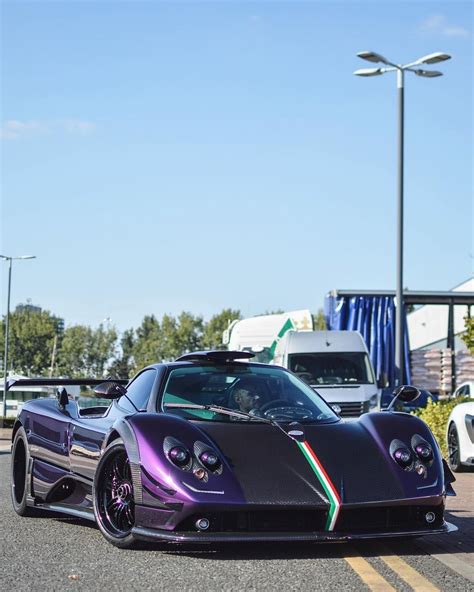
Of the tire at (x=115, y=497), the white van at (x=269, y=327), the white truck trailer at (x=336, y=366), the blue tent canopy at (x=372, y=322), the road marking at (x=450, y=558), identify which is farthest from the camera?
the white van at (x=269, y=327)

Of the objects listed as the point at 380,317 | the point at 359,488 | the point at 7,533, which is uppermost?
the point at 380,317

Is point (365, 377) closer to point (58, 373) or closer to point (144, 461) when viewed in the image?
point (144, 461)

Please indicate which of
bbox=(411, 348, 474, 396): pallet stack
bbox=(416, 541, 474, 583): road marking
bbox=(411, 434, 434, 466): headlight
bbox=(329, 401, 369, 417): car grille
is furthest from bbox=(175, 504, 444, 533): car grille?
bbox=(411, 348, 474, 396): pallet stack

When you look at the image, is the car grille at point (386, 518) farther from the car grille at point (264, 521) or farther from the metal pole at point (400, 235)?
the metal pole at point (400, 235)

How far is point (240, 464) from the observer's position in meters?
6.66

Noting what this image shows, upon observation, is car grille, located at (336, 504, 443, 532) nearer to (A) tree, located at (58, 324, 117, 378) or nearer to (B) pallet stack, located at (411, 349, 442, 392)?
(B) pallet stack, located at (411, 349, 442, 392)

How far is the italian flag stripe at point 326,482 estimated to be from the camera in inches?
255

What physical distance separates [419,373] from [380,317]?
201 inches

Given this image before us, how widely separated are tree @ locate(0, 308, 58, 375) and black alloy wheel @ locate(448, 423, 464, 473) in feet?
281

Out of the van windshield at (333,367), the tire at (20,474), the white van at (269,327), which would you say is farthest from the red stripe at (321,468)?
the white van at (269,327)

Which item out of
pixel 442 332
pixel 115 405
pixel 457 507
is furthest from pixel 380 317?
pixel 442 332

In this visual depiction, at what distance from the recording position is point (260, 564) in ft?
20.7

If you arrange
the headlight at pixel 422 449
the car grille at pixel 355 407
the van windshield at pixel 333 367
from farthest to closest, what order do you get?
the van windshield at pixel 333 367 < the car grille at pixel 355 407 < the headlight at pixel 422 449

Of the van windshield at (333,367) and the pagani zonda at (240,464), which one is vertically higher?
the van windshield at (333,367)
